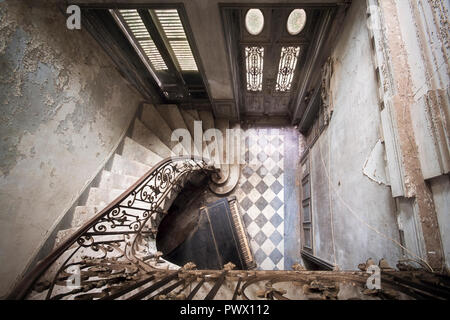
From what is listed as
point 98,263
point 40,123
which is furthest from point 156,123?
point 98,263

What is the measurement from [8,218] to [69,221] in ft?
2.25

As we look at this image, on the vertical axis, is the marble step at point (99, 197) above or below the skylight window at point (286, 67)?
below

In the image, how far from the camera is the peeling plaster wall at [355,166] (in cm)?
157

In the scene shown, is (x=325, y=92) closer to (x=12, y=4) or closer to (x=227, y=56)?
(x=227, y=56)

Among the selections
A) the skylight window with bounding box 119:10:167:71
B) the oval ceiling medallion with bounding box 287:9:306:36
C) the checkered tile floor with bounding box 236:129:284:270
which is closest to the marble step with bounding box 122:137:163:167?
the skylight window with bounding box 119:10:167:71

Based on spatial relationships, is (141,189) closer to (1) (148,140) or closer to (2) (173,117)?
(1) (148,140)

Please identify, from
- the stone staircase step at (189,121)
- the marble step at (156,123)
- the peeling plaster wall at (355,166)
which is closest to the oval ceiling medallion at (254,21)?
the peeling plaster wall at (355,166)

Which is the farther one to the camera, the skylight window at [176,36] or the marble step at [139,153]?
the marble step at [139,153]

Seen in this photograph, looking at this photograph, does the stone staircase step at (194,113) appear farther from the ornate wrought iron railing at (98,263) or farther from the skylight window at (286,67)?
the skylight window at (286,67)

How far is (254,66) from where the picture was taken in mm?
3895

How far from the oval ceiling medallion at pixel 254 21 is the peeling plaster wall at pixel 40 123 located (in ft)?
8.33

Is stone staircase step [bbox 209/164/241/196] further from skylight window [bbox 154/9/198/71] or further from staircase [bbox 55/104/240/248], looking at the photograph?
skylight window [bbox 154/9/198/71]

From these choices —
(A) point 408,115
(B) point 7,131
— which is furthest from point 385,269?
(B) point 7,131
